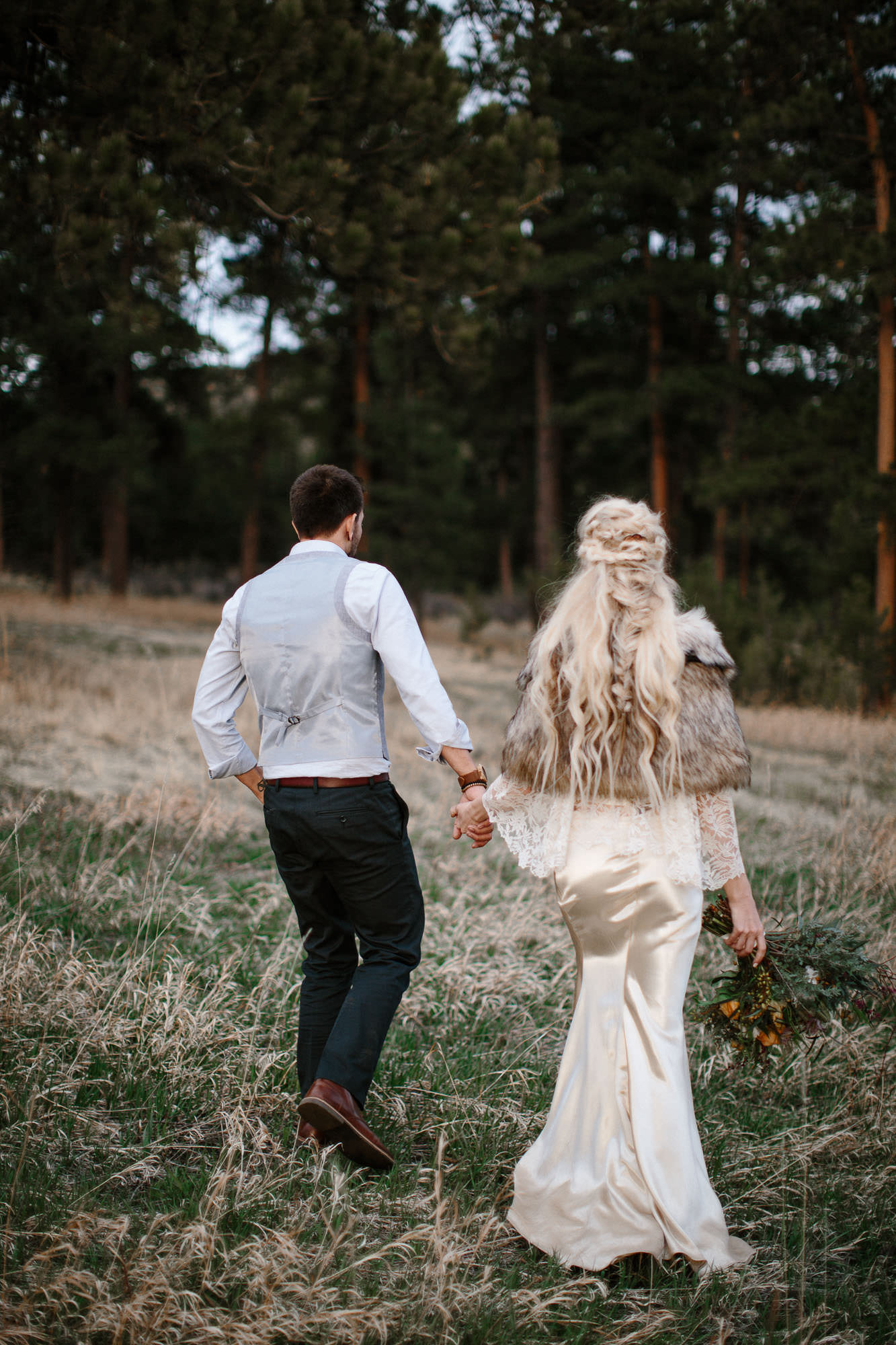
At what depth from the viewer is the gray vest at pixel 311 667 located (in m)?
2.82

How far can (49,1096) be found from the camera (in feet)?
10.0

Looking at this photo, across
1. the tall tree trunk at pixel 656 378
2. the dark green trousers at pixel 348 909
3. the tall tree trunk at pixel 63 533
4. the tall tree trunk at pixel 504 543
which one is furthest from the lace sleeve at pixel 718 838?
the tall tree trunk at pixel 504 543

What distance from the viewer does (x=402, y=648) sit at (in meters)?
2.79

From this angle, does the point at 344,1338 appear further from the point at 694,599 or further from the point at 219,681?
the point at 694,599

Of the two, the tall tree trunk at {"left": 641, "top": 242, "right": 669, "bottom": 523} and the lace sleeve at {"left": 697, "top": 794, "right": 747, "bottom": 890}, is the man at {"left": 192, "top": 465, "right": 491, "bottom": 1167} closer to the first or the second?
the lace sleeve at {"left": 697, "top": 794, "right": 747, "bottom": 890}

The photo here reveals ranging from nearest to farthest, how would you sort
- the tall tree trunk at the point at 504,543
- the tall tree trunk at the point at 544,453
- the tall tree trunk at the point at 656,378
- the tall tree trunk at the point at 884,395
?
the tall tree trunk at the point at 884,395 → the tall tree trunk at the point at 656,378 → the tall tree trunk at the point at 544,453 → the tall tree trunk at the point at 504,543

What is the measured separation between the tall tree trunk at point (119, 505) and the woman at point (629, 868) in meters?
19.6

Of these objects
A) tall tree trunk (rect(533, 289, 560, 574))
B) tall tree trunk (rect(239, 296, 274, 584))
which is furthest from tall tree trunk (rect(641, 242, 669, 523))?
tall tree trunk (rect(239, 296, 274, 584))

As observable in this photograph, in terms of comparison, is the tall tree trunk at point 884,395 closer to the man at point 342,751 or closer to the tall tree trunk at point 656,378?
the tall tree trunk at point 656,378

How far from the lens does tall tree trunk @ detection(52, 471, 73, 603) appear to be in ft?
67.7

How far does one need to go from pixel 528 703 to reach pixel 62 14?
628 centimetres

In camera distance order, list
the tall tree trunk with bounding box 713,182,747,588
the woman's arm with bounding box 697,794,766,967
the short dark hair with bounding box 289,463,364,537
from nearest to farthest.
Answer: the woman's arm with bounding box 697,794,766,967, the short dark hair with bounding box 289,463,364,537, the tall tree trunk with bounding box 713,182,747,588

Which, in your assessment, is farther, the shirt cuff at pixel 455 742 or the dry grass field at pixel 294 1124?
the shirt cuff at pixel 455 742

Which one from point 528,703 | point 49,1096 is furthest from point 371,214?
point 49,1096
